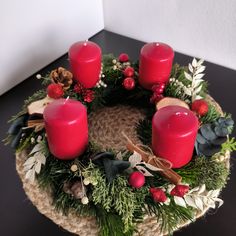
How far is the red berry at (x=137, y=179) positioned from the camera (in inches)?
19.8

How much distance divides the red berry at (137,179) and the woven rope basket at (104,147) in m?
0.07

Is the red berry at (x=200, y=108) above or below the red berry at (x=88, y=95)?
above

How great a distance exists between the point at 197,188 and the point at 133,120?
0.72 ft

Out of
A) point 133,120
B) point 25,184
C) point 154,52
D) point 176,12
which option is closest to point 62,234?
point 25,184

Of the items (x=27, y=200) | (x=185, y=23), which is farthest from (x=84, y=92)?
(x=185, y=23)

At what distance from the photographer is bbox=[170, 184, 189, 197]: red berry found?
0.51 m

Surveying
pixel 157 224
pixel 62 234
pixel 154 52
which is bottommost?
pixel 62 234

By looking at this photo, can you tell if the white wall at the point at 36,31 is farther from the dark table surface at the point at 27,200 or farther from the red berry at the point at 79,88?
the red berry at the point at 79,88

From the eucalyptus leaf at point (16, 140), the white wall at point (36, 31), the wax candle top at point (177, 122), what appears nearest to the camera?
the wax candle top at point (177, 122)

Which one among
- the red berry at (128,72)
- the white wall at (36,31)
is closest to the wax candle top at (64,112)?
the red berry at (128,72)

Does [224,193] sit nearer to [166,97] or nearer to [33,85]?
[166,97]

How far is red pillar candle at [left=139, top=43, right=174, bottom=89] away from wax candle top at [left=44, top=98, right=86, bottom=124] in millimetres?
179

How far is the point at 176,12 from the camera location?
905 millimetres

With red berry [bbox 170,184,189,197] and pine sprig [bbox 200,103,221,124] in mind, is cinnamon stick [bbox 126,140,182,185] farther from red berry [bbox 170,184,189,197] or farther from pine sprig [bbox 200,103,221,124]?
pine sprig [bbox 200,103,221,124]
